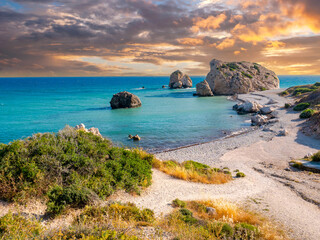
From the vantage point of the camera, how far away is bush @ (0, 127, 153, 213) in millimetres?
9422

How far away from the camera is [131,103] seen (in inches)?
2566

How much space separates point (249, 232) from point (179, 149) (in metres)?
19.4

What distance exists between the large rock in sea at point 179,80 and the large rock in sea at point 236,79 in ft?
117

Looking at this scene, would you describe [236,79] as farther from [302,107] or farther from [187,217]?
[187,217]

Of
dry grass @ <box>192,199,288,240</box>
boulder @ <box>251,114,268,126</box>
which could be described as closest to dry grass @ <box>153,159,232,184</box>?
dry grass @ <box>192,199,288,240</box>

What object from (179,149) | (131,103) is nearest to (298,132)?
(179,149)

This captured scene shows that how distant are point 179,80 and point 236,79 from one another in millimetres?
52360

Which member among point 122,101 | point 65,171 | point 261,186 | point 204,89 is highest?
point 204,89

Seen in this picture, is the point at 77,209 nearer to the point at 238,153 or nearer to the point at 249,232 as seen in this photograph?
the point at 249,232

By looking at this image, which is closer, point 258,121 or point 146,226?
point 146,226

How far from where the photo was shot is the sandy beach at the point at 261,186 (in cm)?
1092

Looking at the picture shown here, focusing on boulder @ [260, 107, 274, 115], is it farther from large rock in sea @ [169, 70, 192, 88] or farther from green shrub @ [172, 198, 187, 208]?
large rock in sea @ [169, 70, 192, 88]

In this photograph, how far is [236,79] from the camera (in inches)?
3846

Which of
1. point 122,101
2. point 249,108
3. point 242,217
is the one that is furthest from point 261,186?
point 122,101
